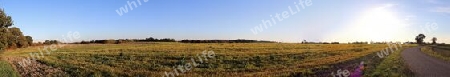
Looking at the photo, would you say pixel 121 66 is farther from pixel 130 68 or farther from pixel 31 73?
pixel 31 73

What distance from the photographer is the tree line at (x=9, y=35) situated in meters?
63.5

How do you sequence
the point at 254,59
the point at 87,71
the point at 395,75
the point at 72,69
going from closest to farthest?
the point at 395,75 < the point at 87,71 < the point at 72,69 < the point at 254,59

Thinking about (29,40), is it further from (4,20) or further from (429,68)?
(429,68)

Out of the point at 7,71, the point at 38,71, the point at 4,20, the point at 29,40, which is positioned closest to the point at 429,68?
the point at 38,71

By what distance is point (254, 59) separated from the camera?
141 ft

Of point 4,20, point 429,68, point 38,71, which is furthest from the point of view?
point 4,20

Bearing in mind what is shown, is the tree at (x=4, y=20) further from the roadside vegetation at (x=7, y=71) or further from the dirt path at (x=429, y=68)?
the dirt path at (x=429, y=68)

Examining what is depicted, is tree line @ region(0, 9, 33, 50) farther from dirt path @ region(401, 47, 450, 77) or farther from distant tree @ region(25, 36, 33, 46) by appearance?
dirt path @ region(401, 47, 450, 77)

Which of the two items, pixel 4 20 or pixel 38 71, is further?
pixel 4 20

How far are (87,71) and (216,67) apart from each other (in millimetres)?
9173

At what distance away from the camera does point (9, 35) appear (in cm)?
6850

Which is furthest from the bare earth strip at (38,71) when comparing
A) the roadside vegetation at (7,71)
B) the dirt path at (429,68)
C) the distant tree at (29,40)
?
the distant tree at (29,40)

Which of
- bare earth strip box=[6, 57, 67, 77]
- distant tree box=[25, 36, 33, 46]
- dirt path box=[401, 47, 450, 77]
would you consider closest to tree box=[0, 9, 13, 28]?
distant tree box=[25, 36, 33, 46]

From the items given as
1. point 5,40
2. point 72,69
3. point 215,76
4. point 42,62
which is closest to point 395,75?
point 215,76
